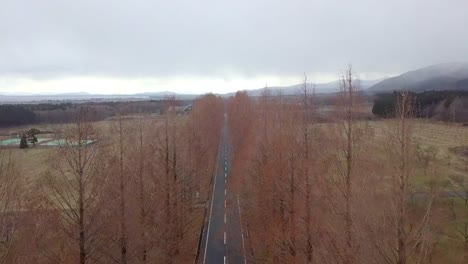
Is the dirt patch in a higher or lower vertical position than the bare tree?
lower

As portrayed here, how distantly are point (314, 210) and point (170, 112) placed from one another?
27.3 feet

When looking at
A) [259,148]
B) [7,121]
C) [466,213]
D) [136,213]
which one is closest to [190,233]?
[259,148]

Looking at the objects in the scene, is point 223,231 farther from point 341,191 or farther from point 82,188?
point 82,188

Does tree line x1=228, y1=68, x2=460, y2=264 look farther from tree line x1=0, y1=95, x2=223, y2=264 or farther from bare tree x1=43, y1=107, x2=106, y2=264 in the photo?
bare tree x1=43, y1=107, x2=106, y2=264

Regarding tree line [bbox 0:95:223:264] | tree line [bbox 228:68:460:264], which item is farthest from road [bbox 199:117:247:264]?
tree line [bbox 228:68:460:264]

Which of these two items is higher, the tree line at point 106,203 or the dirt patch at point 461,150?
the tree line at point 106,203

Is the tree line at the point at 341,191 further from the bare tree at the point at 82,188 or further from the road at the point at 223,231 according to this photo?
the bare tree at the point at 82,188

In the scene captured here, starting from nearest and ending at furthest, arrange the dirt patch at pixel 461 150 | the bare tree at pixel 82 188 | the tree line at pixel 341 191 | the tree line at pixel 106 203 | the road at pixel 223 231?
the tree line at pixel 341 191 → the bare tree at pixel 82 188 → the tree line at pixel 106 203 → the road at pixel 223 231 → the dirt patch at pixel 461 150

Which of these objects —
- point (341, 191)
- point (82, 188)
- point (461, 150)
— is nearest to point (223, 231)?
point (341, 191)

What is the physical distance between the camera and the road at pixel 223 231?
16.8 metres

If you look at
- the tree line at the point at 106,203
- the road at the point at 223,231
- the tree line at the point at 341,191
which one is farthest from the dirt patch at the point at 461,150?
the tree line at the point at 106,203

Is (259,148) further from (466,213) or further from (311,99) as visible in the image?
(466,213)

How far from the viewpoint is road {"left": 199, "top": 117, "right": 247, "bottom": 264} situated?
1680cm

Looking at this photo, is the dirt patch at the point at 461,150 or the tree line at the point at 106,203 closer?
the tree line at the point at 106,203
